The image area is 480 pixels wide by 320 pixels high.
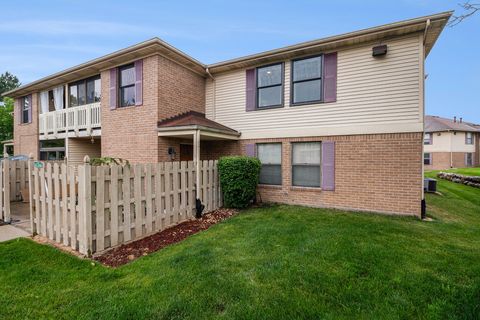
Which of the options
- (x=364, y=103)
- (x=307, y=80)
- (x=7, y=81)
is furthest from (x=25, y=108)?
(x=7, y=81)

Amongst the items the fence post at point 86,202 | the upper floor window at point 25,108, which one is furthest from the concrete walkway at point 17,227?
the upper floor window at point 25,108

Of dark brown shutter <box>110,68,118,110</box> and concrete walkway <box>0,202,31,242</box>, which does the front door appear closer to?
dark brown shutter <box>110,68,118,110</box>

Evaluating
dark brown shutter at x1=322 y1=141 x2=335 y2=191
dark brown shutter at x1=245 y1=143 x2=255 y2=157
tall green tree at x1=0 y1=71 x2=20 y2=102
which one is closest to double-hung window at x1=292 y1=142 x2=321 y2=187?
dark brown shutter at x1=322 y1=141 x2=335 y2=191

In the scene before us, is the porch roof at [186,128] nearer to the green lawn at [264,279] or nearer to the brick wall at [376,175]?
the brick wall at [376,175]

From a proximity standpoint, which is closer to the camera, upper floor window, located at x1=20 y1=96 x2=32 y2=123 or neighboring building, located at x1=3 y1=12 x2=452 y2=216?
neighboring building, located at x1=3 y1=12 x2=452 y2=216

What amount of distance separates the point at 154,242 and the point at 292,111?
6428 mm

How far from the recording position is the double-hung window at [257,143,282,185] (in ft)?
29.7

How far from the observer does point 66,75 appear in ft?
36.0

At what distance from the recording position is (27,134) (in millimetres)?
13797

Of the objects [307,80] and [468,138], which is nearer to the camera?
[307,80]

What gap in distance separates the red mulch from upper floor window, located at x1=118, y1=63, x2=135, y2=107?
5.91 metres

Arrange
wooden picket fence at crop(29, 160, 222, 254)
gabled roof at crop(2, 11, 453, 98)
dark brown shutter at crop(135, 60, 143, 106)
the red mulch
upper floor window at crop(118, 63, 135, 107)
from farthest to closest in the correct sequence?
upper floor window at crop(118, 63, 135, 107)
dark brown shutter at crop(135, 60, 143, 106)
gabled roof at crop(2, 11, 453, 98)
wooden picket fence at crop(29, 160, 222, 254)
the red mulch

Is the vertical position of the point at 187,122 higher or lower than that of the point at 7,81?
lower

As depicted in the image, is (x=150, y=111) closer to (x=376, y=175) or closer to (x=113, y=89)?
(x=113, y=89)
